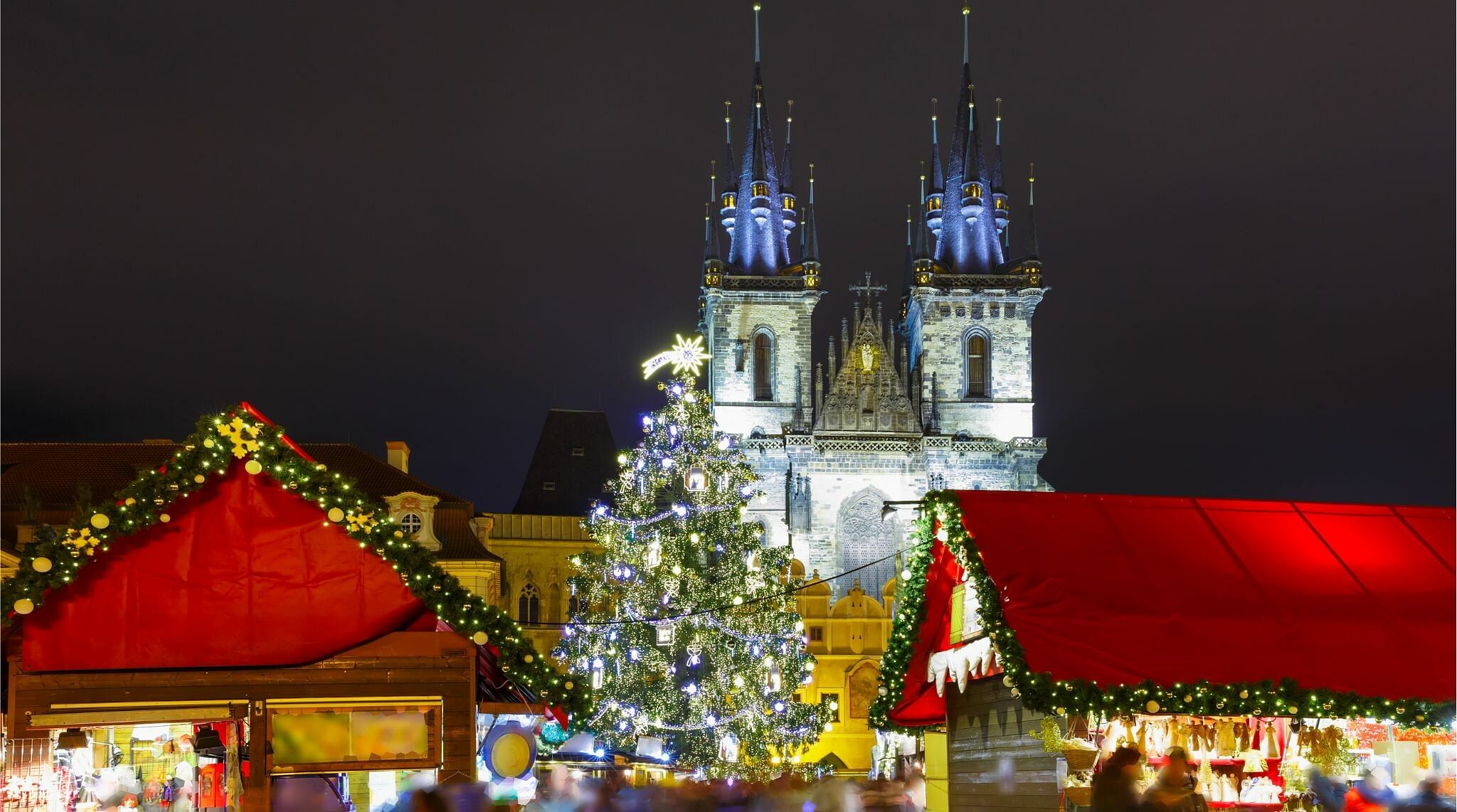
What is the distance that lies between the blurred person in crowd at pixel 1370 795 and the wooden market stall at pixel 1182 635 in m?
0.57

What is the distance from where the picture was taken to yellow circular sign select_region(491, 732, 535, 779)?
13.0 meters

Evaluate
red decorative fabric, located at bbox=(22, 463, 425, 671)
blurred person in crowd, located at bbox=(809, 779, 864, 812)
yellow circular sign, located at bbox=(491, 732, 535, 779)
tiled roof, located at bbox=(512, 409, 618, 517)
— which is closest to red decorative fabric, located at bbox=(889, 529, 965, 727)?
blurred person in crowd, located at bbox=(809, 779, 864, 812)

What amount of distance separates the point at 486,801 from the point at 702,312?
161 ft

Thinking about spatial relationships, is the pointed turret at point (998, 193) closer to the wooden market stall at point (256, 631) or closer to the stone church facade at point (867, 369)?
the stone church facade at point (867, 369)

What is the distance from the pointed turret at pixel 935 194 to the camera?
56719mm

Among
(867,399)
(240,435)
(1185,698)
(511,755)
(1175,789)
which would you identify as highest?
(867,399)

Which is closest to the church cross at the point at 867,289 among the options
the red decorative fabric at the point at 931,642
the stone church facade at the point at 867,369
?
the stone church facade at the point at 867,369

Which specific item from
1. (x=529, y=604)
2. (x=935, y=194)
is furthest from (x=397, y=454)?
(x=935, y=194)

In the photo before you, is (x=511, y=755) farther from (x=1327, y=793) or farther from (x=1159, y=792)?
(x=1327, y=793)

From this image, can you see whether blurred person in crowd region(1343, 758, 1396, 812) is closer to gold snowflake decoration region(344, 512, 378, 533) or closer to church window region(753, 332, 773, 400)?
gold snowflake decoration region(344, 512, 378, 533)

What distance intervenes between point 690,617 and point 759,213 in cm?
2908

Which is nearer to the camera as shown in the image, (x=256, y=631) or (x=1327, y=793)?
(x=256, y=631)

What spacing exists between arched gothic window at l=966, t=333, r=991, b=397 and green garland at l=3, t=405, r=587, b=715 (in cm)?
4337

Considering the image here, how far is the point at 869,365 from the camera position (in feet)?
177
